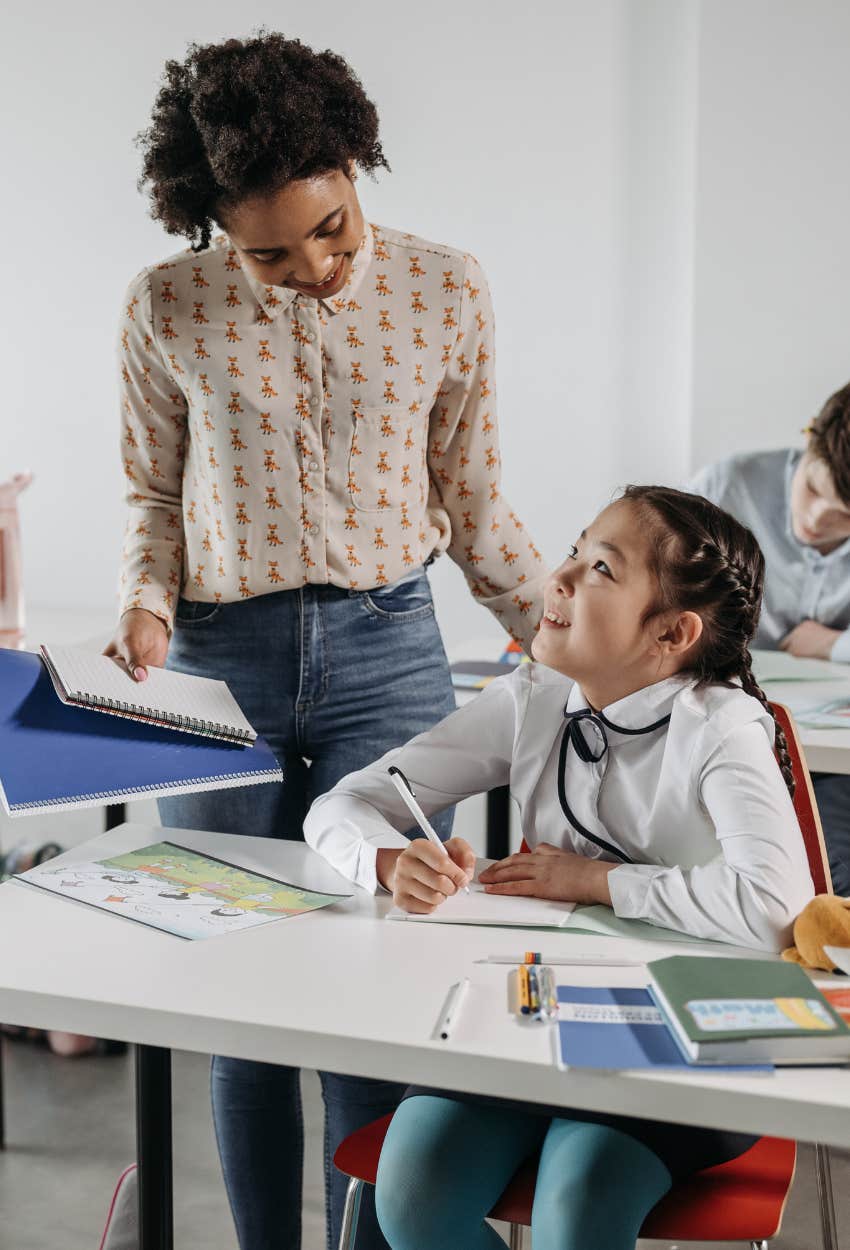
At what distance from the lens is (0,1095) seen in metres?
2.33

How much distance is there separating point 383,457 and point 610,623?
14.1 inches

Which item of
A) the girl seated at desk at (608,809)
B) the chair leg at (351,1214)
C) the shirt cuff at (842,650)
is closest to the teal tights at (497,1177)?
the girl seated at desk at (608,809)

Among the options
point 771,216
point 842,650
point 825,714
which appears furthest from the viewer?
point 771,216

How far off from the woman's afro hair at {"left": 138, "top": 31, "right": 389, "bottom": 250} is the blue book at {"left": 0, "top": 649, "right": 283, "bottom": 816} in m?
0.56

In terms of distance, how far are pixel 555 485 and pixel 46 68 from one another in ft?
5.04

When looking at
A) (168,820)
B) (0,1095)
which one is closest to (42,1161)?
(0,1095)

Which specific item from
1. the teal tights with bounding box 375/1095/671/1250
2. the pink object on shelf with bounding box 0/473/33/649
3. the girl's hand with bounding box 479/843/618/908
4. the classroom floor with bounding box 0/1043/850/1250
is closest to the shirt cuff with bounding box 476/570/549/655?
the girl's hand with bounding box 479/843/618/908

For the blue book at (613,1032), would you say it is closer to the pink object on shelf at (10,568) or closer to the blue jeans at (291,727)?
the blue jeans at (291,727)

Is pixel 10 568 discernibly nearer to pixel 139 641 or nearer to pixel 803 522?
pixel 139 641

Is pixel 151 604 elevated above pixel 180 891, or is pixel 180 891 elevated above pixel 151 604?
pixel 151 604

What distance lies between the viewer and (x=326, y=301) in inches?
60.6

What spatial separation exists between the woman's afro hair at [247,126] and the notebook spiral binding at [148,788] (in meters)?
0.61

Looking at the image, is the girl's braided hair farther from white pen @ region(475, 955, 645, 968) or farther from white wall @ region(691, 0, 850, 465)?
white wall @ region(691, 0, 850, 465)

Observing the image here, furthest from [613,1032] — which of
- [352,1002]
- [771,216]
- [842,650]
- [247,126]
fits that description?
[771,216]
